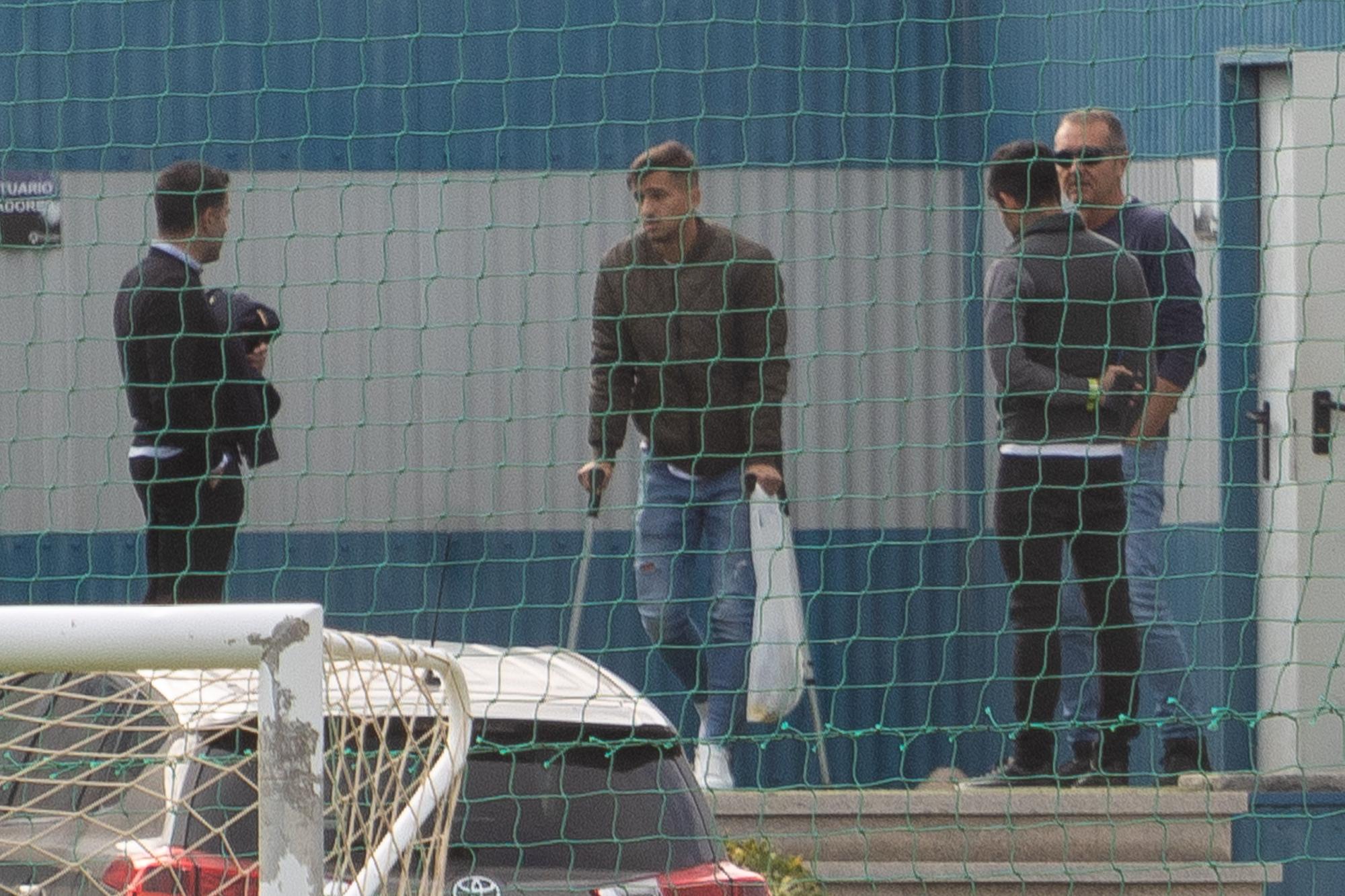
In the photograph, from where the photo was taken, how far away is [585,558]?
6.59m

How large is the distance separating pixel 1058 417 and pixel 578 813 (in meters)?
1.88

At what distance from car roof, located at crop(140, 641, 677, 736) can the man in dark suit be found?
3.62 feet

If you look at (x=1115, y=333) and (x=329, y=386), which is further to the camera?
(x=329, y=386)

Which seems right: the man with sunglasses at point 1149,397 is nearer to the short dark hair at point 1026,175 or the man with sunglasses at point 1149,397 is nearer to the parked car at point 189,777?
the short dark hair at point 1026,175

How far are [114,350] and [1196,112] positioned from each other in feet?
12.6

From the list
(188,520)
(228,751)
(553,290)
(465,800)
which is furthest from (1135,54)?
(228,751)

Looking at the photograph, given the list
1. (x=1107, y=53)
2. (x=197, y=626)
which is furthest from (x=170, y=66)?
(x=197, y=626)

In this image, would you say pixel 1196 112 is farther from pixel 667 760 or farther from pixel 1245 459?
pixel 667 760

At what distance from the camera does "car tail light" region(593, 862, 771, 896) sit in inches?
176

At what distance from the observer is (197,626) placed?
2254mm

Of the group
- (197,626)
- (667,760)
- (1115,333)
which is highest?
(1115,333)

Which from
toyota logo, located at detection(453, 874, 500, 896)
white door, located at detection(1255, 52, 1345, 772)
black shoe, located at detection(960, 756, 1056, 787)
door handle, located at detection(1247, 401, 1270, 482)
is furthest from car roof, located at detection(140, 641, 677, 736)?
door handle, located at detection(1247, 401, 1270, 482)

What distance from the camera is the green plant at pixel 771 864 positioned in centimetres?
596

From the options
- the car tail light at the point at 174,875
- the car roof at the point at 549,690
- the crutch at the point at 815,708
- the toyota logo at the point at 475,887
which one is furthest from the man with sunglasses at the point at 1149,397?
the car tail light at the point at 174,875
